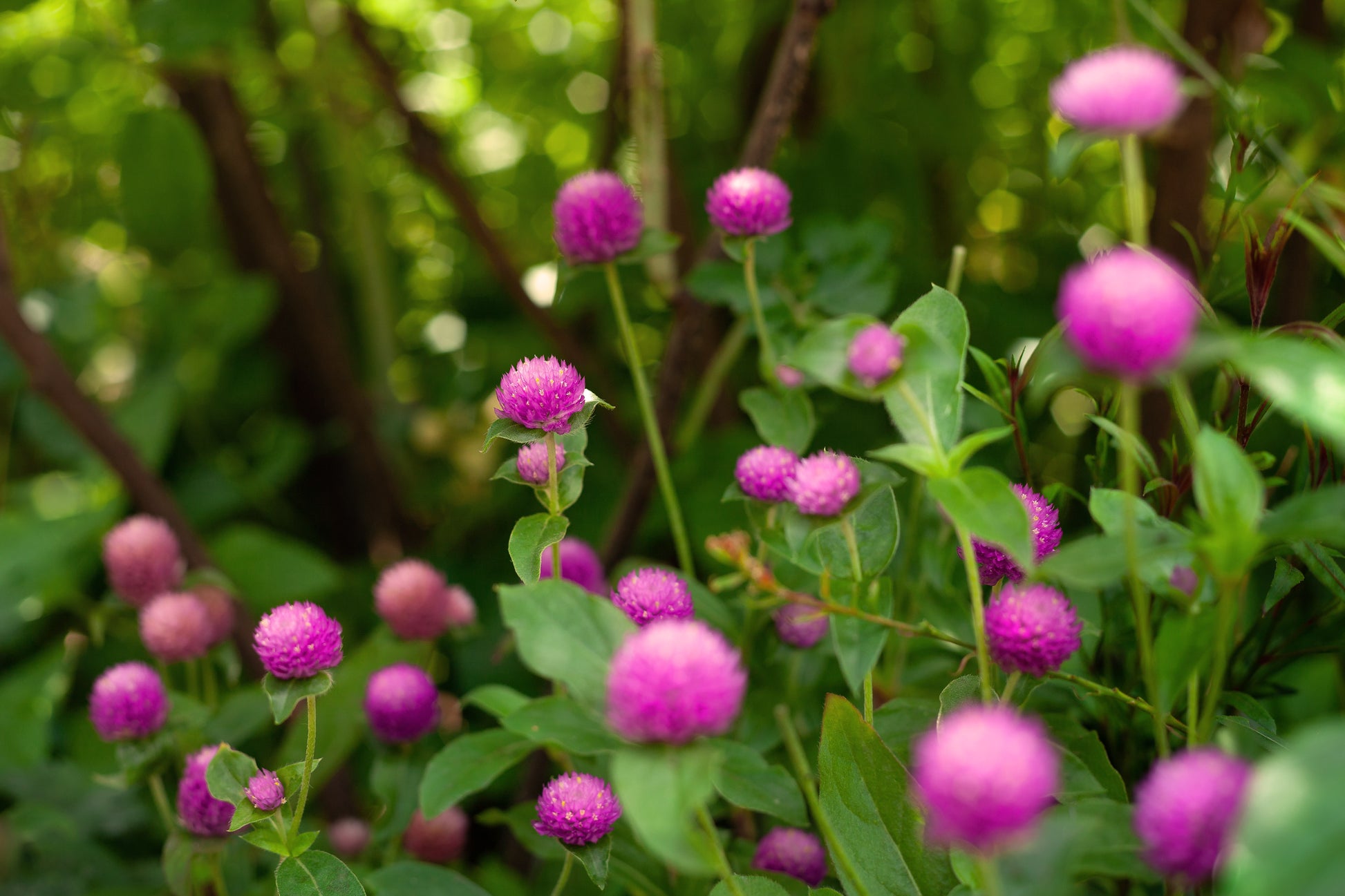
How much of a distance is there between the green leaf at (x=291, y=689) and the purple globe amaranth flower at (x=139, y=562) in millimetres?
272

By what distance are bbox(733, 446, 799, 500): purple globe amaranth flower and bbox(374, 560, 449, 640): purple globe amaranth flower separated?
0.24 metres

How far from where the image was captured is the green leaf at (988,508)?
302 millimetres

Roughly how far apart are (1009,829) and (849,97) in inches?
41.9

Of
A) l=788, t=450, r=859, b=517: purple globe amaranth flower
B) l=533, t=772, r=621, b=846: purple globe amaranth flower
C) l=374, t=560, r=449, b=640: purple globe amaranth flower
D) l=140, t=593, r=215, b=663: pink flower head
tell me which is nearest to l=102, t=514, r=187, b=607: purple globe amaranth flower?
l=140, t=593, r=215, b=663: pink flower head

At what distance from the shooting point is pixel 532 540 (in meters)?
0.40

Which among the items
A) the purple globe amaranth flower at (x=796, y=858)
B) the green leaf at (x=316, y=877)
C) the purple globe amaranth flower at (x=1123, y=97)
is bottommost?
the purple globe amaranth flower at (x=796, y=858)

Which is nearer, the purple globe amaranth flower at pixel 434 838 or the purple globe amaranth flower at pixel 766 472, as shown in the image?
the purple globe amaranth flower at pixel 766 472

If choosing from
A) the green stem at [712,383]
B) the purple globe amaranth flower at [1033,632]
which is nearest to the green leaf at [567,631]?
the purple globe amaranth flower at [1033,632]

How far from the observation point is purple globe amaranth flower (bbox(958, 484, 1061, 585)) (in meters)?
0.39

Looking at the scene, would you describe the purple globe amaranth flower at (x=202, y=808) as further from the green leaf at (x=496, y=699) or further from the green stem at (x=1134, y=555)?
the green stem at (x=1134, y=555)

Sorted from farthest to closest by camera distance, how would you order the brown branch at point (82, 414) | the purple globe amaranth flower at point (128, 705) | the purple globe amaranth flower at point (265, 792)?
the brown branch at point (82, 414), the purple globe amaranth flower at point (128, 705), the purple globe amaranth flower at point (265, 792)

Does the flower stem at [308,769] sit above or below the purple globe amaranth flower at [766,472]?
below

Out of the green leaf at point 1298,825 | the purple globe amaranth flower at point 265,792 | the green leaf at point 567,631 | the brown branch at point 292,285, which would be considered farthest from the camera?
the brown branch at point 292,285

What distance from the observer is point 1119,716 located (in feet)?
1.42
